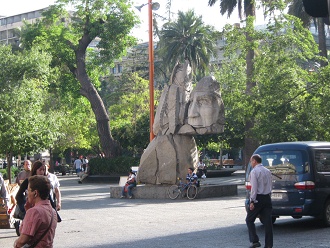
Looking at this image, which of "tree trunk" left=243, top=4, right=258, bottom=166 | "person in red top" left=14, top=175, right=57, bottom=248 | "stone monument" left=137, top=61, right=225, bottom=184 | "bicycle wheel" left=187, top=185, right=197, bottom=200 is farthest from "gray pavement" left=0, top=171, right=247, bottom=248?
"tree trunk" left=243, top=4, right=258, bottom=166

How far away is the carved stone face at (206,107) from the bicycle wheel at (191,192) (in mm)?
2236

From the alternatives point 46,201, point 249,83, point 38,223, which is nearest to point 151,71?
point 249,83

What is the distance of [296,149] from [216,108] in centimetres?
1109

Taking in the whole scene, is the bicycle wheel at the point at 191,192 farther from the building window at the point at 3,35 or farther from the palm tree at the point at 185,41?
the building window at the point at 3,35

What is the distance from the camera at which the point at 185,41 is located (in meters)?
57.6

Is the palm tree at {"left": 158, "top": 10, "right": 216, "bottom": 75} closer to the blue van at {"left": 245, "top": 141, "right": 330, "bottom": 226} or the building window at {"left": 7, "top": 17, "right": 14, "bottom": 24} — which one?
the blue van at {"left": 245, "top": 141, "right": 330, "bottom": 226}

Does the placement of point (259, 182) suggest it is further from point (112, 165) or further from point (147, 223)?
point (112, 165)

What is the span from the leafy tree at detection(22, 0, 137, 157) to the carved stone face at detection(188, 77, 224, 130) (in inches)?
728

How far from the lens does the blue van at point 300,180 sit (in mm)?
13828

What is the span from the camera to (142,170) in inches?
1045

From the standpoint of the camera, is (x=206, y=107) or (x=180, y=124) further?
(x=180, y=124)

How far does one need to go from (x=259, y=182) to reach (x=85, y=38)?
32930 mm

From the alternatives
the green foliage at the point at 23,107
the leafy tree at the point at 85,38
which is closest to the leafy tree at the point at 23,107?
the green foliage at the point at 23,107

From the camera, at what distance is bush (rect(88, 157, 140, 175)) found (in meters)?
42.2
